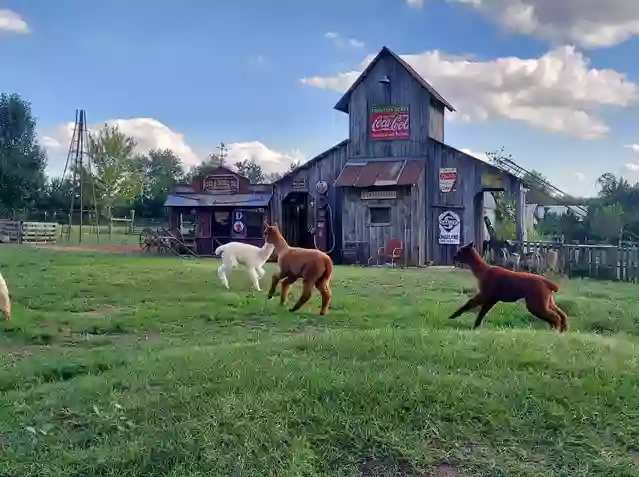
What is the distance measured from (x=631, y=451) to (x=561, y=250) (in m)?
17.9

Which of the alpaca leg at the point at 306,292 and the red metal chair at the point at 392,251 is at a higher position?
the red metal chair at the point at 392,251

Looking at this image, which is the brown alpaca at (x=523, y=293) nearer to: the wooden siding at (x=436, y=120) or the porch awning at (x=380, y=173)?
the porch awning at (x=380, y=173)

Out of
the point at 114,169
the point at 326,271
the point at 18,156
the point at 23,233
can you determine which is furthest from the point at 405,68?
the point at 114,169

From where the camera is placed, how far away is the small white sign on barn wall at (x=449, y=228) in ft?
81.5

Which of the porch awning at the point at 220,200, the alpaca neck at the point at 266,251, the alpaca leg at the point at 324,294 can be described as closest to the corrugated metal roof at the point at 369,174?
the porch awning at the point at 220,200

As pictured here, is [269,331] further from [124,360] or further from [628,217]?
[628,217]

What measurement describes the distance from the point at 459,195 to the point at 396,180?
8.12 feet

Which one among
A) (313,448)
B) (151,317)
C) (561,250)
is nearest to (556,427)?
(313,448)

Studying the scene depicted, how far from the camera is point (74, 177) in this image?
40.3 meters

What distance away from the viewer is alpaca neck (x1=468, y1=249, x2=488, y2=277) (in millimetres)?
9406

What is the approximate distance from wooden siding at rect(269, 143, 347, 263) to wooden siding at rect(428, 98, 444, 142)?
11.4 feet

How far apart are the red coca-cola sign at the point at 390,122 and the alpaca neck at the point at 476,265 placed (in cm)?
1655

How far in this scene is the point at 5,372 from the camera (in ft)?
22.6

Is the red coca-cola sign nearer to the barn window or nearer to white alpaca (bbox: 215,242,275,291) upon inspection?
the barn window
